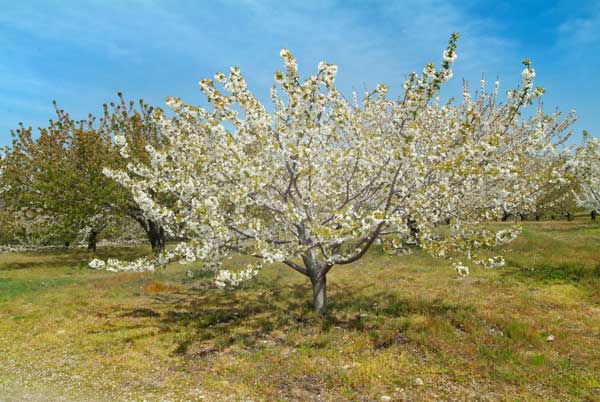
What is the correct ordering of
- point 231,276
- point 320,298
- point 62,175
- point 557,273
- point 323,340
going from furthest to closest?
point 62,175 → point 557,273 → point 320,298 → point 323,340 → point 231,276

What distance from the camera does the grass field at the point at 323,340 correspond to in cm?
804

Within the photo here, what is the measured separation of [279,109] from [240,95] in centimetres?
123

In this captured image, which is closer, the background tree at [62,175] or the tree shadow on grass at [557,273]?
the tree shadow on grass at [557,273]

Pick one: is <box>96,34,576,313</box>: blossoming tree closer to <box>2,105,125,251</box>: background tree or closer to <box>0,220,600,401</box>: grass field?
<box>0,220,600,401</box>: grass field

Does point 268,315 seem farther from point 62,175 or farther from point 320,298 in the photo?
point 62,175

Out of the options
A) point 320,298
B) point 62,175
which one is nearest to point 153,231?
point 62,175

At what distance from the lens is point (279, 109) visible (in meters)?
11.2

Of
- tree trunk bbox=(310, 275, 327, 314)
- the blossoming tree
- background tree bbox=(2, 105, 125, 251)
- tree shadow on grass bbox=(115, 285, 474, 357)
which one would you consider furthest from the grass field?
background tree bbox=(2, 105, 125, 251)

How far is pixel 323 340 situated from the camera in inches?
404

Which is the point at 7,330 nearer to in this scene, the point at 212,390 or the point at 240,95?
the point at 212,390

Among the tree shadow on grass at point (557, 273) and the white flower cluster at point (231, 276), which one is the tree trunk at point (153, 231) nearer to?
the white flower cluster at point (231, 276)

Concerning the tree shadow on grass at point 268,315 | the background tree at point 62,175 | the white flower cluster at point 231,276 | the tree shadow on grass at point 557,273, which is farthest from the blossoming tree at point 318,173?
the background tree at point 62,175

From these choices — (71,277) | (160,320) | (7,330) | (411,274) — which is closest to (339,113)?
(160,320)

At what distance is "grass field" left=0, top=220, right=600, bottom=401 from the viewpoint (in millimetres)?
8039
